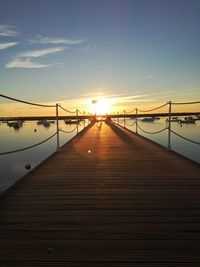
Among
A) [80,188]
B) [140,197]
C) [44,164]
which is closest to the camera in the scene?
[140,197]

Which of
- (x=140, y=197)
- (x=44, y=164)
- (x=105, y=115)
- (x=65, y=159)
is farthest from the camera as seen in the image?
(x=105, y=115)

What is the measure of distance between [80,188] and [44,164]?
224cm

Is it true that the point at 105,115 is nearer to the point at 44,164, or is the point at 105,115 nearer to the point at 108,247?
the point at 44,164

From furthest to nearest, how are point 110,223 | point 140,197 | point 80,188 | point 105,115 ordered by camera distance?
point 105,115
point 80,188
point 140,197
point 110,223

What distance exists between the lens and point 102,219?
3.25 metres

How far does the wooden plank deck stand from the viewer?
2.46m

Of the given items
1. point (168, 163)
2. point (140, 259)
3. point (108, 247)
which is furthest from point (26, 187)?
point (168, 163)

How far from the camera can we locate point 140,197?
13.3 ft

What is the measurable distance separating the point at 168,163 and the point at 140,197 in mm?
2800

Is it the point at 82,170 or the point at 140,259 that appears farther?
the point at 82,170

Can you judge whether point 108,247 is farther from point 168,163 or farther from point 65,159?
point 65,159

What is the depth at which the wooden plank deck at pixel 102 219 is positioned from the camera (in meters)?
2.46

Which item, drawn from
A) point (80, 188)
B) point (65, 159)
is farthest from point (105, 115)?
point (80, 188)

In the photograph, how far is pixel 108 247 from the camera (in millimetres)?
2605
